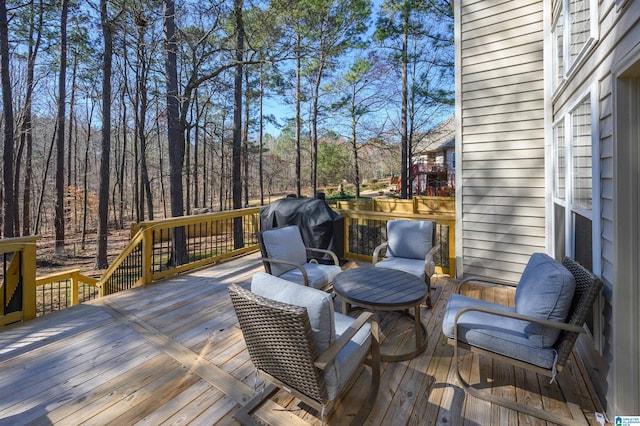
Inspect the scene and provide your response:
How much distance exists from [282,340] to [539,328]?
1719 mm

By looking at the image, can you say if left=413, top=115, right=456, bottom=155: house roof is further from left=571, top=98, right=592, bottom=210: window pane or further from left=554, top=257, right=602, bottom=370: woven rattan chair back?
left=554, top=257, right=602, bottom=370: woven rattan chair back

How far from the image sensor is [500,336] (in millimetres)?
1977

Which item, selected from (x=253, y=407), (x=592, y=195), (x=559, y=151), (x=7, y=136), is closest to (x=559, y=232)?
(x=559, y=151)

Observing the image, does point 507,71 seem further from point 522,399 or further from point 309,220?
point 522,399

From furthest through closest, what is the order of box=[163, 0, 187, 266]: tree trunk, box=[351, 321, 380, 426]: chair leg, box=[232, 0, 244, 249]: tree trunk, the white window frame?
box=[232, 0, 244, 249]: tree trunk < box=[163, 0, 187, 266]: tree trunk < the white window frame < box=[351, 321, 380, 426]: chair leg

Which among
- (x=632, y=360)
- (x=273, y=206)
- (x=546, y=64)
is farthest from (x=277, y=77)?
(x=632, y=360)

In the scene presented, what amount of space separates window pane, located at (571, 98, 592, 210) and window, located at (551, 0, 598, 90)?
0.43 meters

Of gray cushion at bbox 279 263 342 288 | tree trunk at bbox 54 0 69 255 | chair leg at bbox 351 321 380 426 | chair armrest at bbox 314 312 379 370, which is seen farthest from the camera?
tree trunk at bbox 54 0 69 255

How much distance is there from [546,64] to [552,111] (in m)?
0.62

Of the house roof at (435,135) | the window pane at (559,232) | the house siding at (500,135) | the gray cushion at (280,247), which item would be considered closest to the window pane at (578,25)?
the house siding at (500,135)

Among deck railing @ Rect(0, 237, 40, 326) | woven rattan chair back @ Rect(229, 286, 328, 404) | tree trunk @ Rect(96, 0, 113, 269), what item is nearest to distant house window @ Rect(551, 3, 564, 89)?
woven rattan chair back @ Rect(229, 286, 328, 404)

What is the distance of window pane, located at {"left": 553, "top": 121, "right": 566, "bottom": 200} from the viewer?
10.7 feet

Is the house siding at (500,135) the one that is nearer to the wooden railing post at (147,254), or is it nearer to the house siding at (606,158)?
the house siding at (606,158)

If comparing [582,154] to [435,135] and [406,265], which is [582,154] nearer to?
[406,265]
